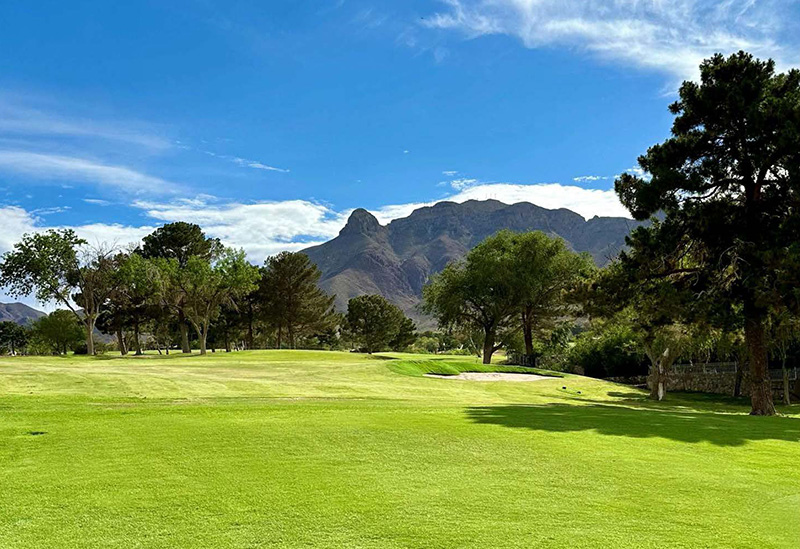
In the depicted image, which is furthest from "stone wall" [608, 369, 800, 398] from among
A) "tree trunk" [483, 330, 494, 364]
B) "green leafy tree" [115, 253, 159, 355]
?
"green leafy tree" [115, 253, 159, 355]

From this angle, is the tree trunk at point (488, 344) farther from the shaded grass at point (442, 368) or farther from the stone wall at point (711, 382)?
the stone wall at point (711, 382)

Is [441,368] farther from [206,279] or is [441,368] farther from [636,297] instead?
[206,279]

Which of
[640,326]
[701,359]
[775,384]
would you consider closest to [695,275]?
[640,326]

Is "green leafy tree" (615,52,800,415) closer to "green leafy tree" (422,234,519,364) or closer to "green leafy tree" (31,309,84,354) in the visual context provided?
"green leafy tree" (422,234,519,364)

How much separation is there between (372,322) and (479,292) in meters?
51.5

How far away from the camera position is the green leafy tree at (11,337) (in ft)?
334

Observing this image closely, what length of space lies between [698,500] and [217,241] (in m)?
69.7

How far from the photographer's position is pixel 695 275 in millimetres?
22547

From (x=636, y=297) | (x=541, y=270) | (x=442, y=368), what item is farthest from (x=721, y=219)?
(x=541, y=270)

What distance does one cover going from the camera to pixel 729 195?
2278 centimetres

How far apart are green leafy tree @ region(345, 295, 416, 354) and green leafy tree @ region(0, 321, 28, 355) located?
54.8 meters

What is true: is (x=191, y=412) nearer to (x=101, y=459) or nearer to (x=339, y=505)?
(x=101, y=459)

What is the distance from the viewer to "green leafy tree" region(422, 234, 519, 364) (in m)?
51.6

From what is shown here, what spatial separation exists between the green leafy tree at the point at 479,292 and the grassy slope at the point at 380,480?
3832 cm
